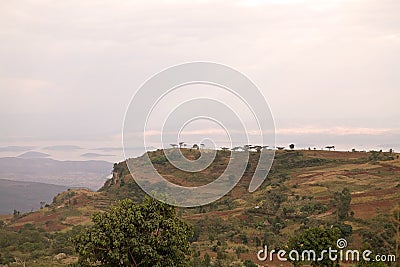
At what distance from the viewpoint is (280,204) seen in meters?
41.7

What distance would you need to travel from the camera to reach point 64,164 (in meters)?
159

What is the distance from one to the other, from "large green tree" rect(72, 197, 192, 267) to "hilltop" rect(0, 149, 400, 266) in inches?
513

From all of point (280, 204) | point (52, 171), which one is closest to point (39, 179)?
point (52, 171)

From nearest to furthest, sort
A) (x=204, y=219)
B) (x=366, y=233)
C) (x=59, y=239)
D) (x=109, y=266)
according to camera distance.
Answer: (x=109, y=266), (x=366, y=233), (x=59, y=239), (x=204, y=219)

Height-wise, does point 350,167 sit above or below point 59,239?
above

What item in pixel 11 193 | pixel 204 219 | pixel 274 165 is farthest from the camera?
pixel 11 193

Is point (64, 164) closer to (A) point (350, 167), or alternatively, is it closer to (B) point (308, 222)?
(A) point (350, 167)

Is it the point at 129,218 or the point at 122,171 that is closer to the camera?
the point at 129,218

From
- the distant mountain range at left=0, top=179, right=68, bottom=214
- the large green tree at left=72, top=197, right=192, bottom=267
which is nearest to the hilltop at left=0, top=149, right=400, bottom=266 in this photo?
the large green tree at left=72, top=197, right=192, bottom=267

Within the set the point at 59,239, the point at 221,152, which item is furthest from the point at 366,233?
the point at 221,152

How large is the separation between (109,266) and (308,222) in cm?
2271

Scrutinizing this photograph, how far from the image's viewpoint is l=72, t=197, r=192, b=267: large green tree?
48.1 feet

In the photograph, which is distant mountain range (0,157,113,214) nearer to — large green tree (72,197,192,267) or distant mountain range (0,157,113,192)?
distant mountain range (0,157,113,192)

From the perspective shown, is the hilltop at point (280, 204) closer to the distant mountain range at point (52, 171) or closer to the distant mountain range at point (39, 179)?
the distant mountain range at point (39, 179)
